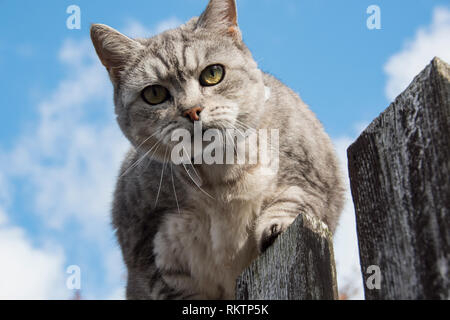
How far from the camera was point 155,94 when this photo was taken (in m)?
3.13

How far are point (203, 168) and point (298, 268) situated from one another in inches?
62.4

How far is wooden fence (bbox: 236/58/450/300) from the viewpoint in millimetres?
1124

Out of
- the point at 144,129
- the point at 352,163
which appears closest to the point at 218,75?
the point at 144,129

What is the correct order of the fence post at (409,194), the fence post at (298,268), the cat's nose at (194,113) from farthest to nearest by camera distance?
1. the cat's nose at (194,113)
2. the fence post at (298,268)
3. the fence post at (409,194)

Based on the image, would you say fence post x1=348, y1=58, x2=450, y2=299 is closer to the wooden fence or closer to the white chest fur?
the wooden fence

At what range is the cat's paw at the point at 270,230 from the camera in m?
2.44

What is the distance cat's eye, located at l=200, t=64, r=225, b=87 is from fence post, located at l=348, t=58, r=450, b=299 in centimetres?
179

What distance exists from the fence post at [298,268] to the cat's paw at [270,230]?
680 mm

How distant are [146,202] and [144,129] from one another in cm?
52
